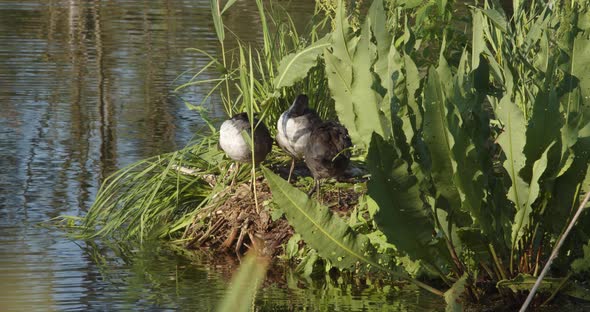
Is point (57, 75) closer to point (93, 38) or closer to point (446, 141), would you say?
point (93, 38)

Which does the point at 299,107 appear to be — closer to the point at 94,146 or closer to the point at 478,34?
the point at 478,34

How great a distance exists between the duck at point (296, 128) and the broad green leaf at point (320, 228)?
1.43 m

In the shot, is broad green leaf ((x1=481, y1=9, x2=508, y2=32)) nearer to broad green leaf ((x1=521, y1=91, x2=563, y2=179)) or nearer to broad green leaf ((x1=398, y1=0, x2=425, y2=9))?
broad green leaf ((x1=521, y1=91, x2=563, y2=179))

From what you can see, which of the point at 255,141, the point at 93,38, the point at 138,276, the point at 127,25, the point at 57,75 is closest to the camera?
the point at 138,276

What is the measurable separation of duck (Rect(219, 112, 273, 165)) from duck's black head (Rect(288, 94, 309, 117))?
188 mm

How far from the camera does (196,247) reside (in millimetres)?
6562

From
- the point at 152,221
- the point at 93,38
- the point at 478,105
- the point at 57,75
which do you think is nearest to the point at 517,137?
the point at 478,105

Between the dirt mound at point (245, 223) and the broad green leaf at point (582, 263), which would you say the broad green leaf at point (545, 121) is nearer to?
the broad green leaf at point (582, 263)

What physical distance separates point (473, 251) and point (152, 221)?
227 cm

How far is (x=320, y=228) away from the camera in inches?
199

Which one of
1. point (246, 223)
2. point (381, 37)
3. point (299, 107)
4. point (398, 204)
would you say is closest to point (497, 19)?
point (381, 37)

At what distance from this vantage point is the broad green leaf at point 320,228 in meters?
4.95

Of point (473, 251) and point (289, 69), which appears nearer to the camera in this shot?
point (473, 251)

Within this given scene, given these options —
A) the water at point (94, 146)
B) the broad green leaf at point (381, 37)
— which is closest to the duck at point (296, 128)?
the water at point (94, 146)
